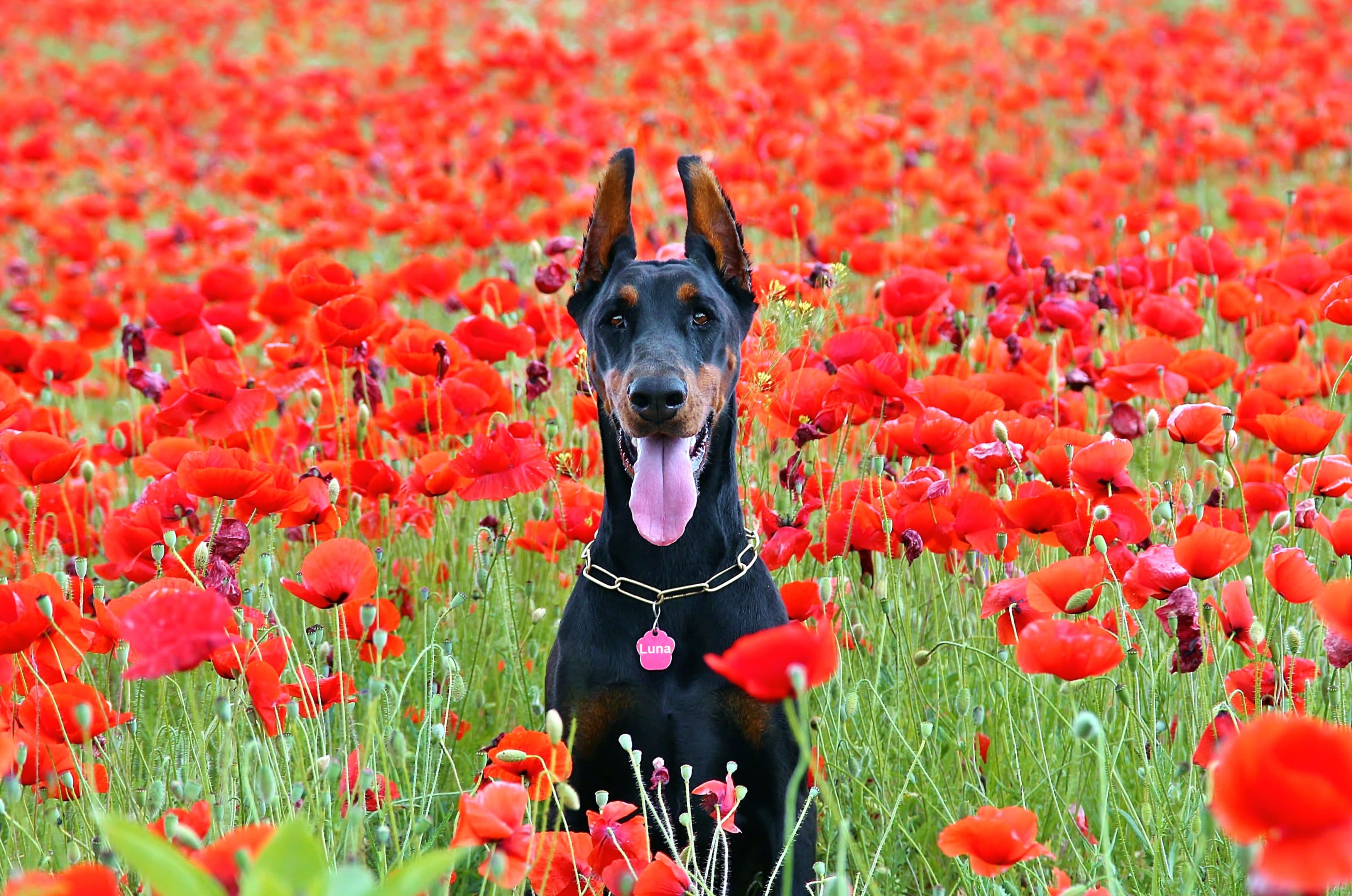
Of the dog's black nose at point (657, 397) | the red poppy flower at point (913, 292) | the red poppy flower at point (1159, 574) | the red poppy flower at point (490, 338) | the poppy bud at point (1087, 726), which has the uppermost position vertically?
the red poppy flower at point (913, 292)

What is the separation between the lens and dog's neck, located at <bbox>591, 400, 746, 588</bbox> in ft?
A: 9.78

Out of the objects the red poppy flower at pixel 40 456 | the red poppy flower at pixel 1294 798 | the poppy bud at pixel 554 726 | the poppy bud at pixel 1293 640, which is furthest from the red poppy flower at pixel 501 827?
the red poppy flower at pixel 40 456

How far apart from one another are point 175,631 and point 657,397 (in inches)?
51.0

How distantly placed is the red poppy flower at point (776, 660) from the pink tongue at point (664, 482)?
4.61 ft

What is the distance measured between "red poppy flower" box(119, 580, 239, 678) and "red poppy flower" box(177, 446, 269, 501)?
38.8 inches

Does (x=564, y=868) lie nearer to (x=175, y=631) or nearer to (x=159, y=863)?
(x=175, y=631)

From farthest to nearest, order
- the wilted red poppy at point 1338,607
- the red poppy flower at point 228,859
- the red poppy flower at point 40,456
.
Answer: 1. the red poppy flower at point 40,456
2. the red poppy flower at point 228,859
3. the wilted red poppy at point 1338,607

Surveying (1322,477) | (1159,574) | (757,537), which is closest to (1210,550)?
(1159,574)

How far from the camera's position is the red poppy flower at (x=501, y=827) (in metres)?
1.75

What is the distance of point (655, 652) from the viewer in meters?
2.84

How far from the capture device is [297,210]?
5996 millimetres

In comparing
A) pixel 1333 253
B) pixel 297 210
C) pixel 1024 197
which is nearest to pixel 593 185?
pixel 297 210

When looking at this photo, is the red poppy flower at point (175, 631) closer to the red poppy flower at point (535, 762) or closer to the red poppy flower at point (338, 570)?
the red poppy flower at point (535, 762)

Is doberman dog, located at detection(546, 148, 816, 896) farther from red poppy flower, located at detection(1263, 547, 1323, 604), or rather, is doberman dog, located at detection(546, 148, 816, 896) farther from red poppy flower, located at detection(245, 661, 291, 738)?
red poppy flower, located at detection(1263, 547, 1323, 604)
